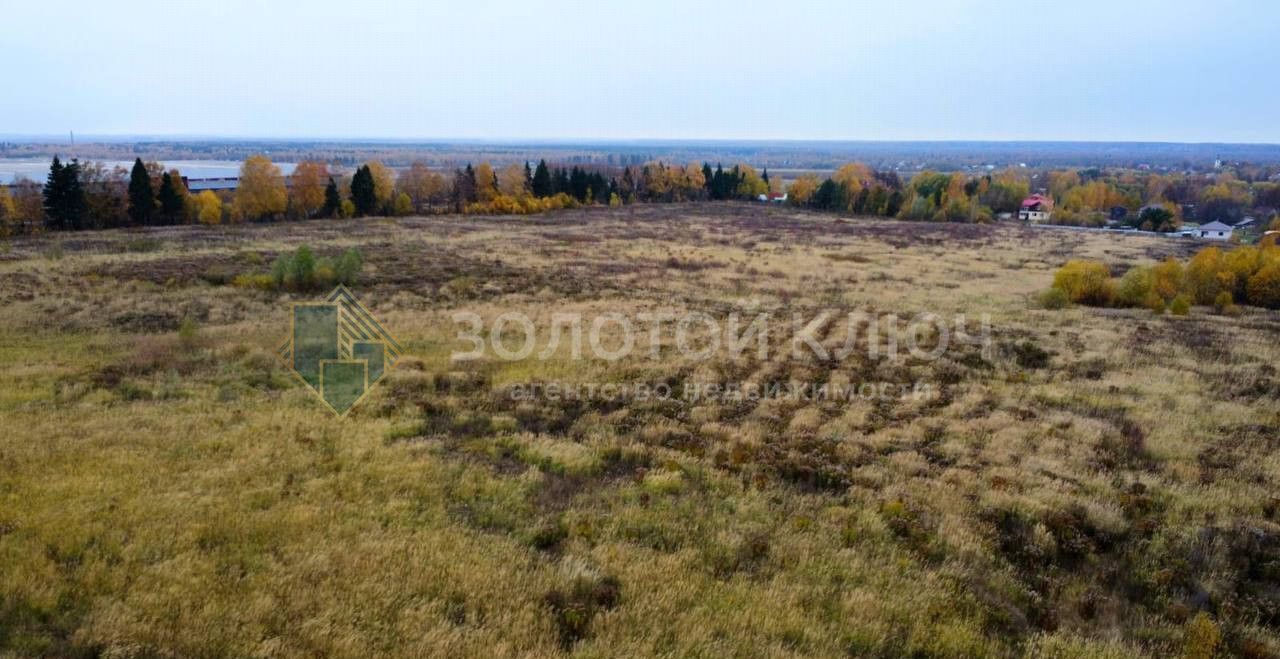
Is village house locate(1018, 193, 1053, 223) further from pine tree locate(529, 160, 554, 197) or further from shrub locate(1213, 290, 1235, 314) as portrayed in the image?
shrub locate(1213, 290, 1235, 314)

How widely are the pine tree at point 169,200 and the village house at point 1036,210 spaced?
99261 mm

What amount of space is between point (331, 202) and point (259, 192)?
6.68 m

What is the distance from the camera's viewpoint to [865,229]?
234ft

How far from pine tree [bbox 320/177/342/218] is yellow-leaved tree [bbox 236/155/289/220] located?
13.4ft

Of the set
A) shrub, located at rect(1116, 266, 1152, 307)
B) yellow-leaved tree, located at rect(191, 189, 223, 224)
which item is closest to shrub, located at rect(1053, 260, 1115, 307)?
shrub, located at rect(1116, 266, 1152, 307)

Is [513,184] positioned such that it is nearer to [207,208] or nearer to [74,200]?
[207,208]

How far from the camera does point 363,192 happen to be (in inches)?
2680

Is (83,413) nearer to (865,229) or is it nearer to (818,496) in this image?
(818,496)

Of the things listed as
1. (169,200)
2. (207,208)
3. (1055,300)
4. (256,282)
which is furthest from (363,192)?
(1055,300)

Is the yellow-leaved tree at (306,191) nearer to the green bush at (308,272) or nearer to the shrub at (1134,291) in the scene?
the green bush at (308,272)

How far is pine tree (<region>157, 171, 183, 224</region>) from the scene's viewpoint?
56.8 meters

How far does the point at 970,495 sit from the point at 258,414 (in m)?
13.6

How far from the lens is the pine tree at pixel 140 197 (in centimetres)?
5475

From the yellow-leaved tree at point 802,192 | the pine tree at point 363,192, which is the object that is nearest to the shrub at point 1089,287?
the pine tree at point 363,192
